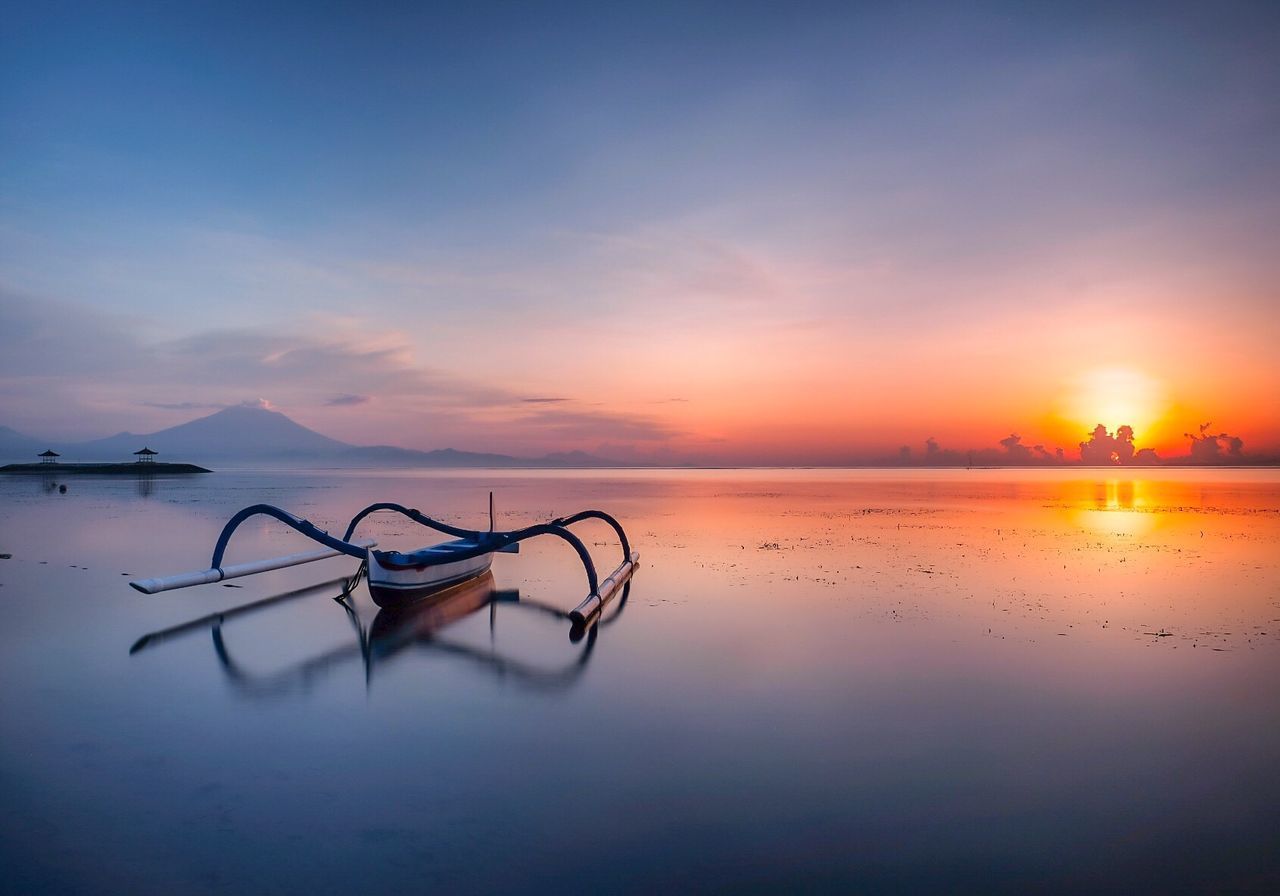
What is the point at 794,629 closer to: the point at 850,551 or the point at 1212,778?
the point at 1212,778

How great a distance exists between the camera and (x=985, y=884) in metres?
4.52

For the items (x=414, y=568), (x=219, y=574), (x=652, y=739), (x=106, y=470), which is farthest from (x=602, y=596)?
(x=106, y=470)

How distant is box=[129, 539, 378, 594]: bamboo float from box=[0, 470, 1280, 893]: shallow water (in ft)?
1.09

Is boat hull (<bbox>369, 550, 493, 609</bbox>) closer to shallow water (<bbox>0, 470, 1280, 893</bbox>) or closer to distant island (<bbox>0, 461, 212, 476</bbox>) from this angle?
shallow water (<bbox>0, 470, 1280, 893</bbox>)

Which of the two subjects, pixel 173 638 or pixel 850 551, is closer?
pixel 173 638

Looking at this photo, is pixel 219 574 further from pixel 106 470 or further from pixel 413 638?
pixel 106 470

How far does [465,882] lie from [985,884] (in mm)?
3185

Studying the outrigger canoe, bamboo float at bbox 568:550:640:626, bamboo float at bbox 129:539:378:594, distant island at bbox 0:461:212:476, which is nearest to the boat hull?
the outrigger canoe

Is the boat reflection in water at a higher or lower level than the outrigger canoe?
lower

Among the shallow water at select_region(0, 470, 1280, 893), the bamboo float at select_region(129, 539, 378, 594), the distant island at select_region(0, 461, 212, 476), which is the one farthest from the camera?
the distant island at select_region(0, 461, 212, 476)

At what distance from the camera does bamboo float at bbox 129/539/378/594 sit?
40.9 feet

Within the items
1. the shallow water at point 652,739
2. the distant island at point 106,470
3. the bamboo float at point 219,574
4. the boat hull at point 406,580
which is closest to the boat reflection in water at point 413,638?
the shallow water at point 652,739

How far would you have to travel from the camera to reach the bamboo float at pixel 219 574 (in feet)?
40.9

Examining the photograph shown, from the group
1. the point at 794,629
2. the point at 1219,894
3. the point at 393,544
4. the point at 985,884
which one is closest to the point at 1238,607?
the point at 794,629
